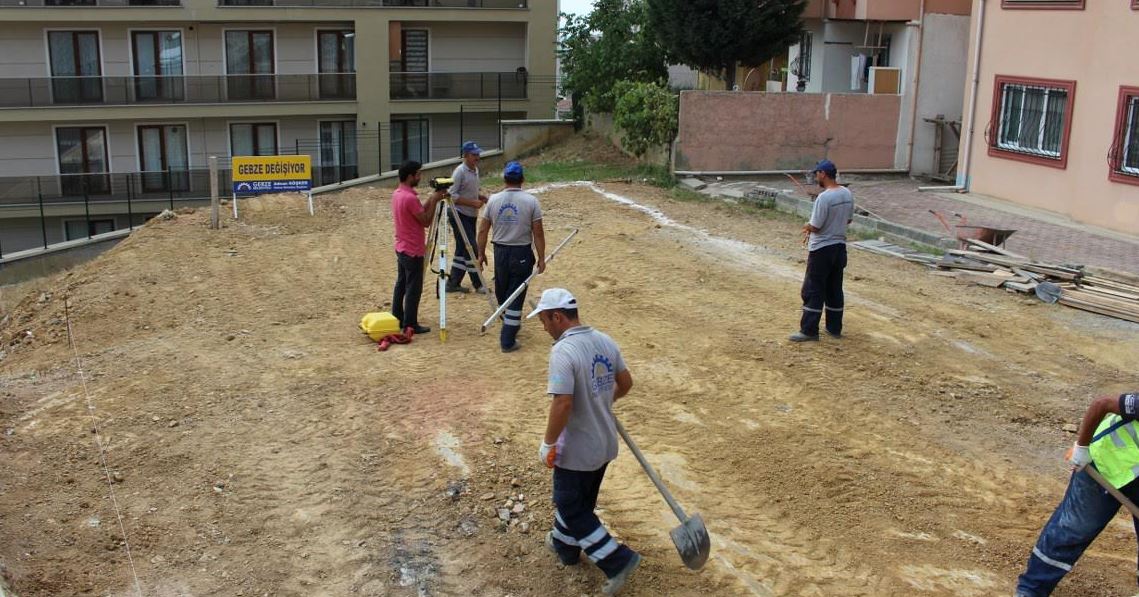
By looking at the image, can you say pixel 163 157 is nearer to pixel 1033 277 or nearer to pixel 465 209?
pixel 465 209

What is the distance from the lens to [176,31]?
105 ft

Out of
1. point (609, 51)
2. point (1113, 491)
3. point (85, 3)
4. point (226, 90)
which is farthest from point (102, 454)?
point (85, 3)

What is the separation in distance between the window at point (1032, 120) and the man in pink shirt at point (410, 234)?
1281 cm

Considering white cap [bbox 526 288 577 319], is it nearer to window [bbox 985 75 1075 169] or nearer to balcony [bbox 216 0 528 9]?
window [bbox 985 75 1075 169]

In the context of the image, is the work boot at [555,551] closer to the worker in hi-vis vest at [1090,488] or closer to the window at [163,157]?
the worker in hi-vis vest at [1090,488]

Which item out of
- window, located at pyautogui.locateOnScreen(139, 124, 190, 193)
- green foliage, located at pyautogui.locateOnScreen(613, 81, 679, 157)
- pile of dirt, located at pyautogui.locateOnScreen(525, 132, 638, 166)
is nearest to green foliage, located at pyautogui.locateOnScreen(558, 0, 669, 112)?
pile of dirt, located at pyautogui.locateOnScreen(525, 132, 638, 166)

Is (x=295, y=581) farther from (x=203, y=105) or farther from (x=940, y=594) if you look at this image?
(x=203, y=105)

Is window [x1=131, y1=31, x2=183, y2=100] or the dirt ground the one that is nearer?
the dirt ground

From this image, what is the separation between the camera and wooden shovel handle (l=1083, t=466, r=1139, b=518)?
217 inches

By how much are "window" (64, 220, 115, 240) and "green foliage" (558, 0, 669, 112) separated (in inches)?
606

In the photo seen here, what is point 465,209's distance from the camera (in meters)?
12.3

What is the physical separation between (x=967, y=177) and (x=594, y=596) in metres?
16.9

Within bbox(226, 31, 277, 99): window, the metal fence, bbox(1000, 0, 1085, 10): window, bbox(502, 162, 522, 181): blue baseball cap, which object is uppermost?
bbox(1000, 0, 1085, 10): window

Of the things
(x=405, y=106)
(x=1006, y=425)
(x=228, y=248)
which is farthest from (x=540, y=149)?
(x=1006, y=425)
